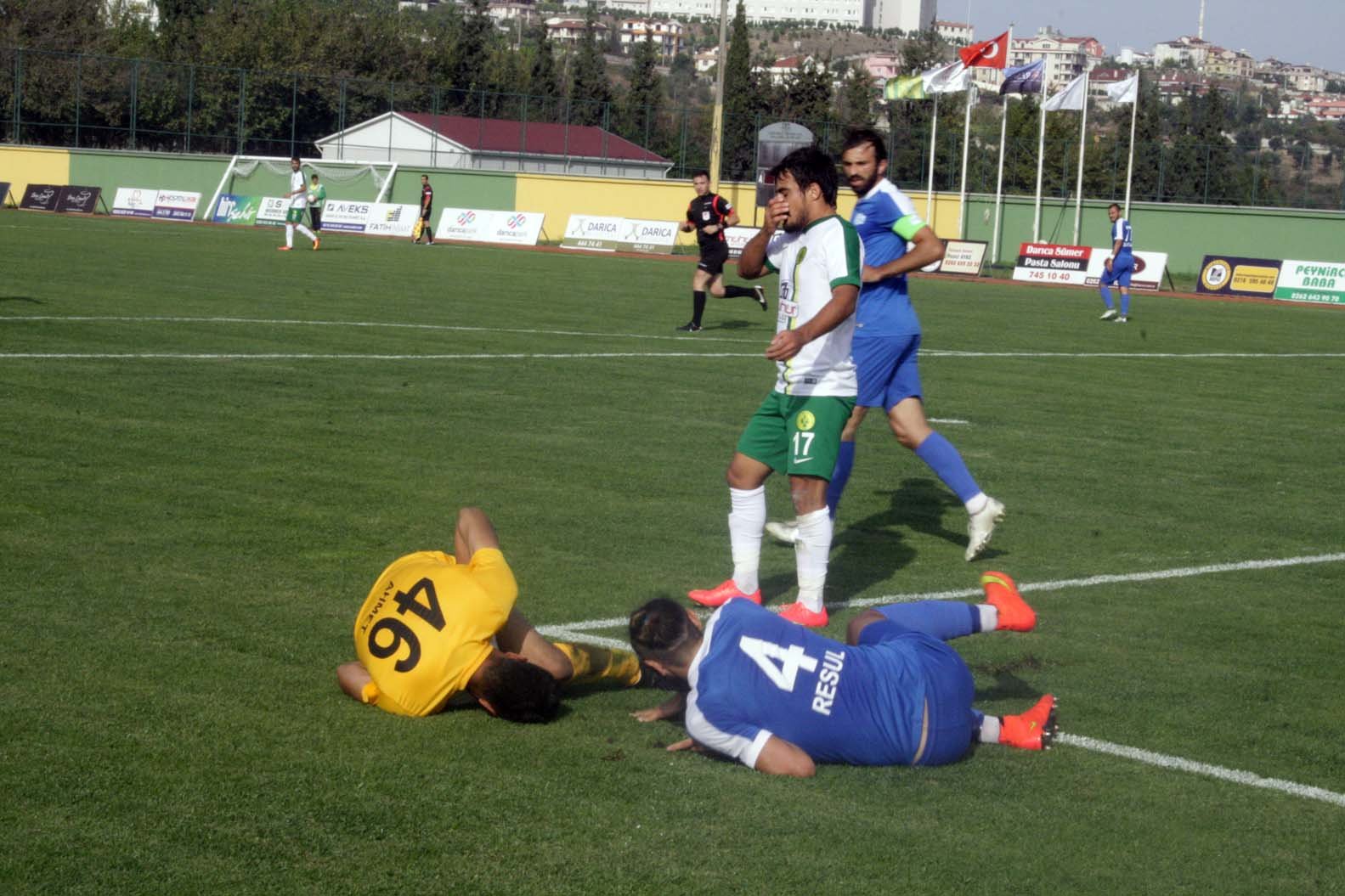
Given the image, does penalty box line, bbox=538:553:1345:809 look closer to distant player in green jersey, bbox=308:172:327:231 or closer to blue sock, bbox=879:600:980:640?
blue sock, bbox=879:600:980:640

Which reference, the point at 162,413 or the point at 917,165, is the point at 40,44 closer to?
the point at 917,165

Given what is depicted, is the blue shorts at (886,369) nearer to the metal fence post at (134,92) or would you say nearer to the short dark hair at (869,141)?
the short dark hair at (869,141)

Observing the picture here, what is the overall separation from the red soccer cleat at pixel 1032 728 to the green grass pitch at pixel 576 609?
0.23 ft

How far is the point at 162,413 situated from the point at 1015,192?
51.4 meters

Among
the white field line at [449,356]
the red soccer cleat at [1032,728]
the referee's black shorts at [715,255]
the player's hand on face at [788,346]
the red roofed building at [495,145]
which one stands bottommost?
the red soccer cleat at [1032,728]

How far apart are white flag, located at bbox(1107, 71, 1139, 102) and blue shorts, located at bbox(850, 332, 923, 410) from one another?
137ft

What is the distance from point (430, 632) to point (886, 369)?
4.00m

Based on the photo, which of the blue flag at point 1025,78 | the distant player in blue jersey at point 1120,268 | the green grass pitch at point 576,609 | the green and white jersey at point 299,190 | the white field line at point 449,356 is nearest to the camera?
the green grass pitch at point 576,609

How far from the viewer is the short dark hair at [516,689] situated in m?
5.24

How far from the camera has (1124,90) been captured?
48375mm

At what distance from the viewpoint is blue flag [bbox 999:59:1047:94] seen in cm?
4666

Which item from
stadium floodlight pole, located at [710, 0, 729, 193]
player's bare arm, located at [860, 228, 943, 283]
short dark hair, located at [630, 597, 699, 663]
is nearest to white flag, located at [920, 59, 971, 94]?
stadium floodlight pole, located at [710, 0, 729, 193]

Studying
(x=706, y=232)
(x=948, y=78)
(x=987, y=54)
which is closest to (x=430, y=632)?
(x=706, y=232)

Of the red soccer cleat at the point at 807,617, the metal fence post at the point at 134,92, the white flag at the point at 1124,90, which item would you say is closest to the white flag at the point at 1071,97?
the white flag at the point at 1124,90
